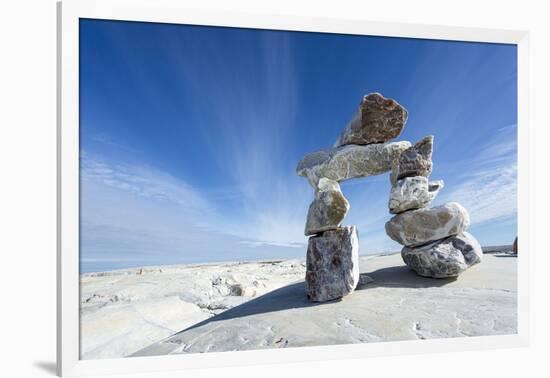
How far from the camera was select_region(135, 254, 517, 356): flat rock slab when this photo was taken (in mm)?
3998

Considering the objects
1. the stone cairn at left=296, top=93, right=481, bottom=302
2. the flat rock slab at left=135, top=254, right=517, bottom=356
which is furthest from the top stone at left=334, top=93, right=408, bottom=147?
the flat rock slab at left=135, top=254, right=517, bottom=356

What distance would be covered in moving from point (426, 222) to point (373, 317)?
1.57 meters

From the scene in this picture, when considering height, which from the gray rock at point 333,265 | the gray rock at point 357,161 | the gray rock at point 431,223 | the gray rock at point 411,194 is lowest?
the gray rock at point 333,265

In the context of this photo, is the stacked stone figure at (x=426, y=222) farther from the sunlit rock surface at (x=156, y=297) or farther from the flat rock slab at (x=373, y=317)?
the sunlit rock surface at (x=156, y=297)

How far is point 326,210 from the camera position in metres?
4.84

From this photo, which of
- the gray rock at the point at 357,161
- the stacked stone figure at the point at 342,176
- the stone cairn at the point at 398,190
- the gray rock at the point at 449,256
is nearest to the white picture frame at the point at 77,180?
the gray rock at the point at 449,256

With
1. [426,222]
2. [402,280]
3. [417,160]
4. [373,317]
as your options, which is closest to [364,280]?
[402,280]

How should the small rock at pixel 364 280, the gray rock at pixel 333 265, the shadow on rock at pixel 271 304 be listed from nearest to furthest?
1. the shadow on rock at pixel 271 304
2. the gray rock at pixel 333 265
3. the small rock at pixel 364 280

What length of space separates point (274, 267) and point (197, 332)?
556cm

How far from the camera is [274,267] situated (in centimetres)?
960

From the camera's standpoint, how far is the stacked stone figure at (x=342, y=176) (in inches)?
189

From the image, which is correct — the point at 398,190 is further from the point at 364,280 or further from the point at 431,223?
the point at 364,280

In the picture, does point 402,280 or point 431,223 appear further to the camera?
point 402,280
